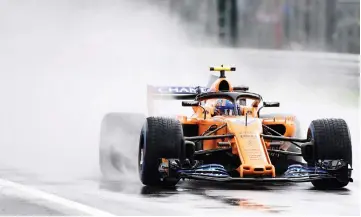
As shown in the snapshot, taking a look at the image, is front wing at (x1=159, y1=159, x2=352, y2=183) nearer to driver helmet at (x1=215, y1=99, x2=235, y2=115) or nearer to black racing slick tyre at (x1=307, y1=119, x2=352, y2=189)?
black racing slick tyre at (x1=307, y1=119, x2=352, y2=189)

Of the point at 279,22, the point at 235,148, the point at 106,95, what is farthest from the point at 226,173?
the point at 279,22

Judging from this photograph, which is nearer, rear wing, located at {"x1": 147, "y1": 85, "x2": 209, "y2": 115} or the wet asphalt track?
the wet asphalt track

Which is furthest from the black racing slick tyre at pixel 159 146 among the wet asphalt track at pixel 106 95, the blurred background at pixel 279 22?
the blurred background at pixel 279 22

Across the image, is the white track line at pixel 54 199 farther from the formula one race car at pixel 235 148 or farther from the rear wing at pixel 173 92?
the rear wing at pixel 173 92

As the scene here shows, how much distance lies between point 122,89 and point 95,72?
2.31 metres

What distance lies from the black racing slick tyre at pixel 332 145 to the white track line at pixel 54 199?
3173 mm

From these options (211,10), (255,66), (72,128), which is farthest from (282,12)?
(72,128)

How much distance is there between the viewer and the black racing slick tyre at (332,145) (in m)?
16.4

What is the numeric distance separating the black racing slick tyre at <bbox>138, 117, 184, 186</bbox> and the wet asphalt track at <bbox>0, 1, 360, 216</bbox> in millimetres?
191

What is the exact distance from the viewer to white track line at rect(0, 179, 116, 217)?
14070 mm

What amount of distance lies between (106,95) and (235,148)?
32.2 feet

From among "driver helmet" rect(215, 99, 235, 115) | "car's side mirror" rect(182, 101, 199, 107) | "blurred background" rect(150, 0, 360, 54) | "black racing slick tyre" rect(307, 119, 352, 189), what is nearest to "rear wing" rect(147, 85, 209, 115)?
"driver helmet" rect(215, 99, 235, 115)

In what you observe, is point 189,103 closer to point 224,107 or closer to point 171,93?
point 224,107

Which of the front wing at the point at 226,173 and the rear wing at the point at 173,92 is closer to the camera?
the front wing at the point at 226,173
